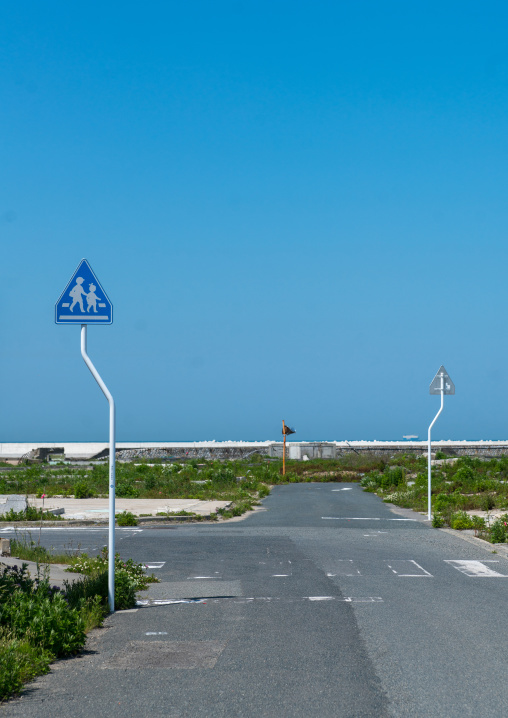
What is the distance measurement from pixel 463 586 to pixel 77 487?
19685 mm

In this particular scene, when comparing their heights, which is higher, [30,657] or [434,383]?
[434,383]

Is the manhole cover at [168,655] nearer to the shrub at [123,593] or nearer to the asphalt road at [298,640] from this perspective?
the asphalt road at [298,640]

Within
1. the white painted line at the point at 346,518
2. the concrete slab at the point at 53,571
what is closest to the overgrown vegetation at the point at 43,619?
the concrete slab at the point at 53,571

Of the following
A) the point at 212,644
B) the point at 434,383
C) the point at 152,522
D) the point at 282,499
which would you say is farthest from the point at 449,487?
the point at 212,644

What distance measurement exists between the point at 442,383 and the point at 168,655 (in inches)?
595

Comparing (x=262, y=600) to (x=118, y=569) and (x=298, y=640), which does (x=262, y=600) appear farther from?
(x=298, y=640)

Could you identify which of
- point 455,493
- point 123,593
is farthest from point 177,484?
point 123,593

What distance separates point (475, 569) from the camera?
12156mm

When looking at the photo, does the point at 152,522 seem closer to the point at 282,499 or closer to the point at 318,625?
the point at 282,499

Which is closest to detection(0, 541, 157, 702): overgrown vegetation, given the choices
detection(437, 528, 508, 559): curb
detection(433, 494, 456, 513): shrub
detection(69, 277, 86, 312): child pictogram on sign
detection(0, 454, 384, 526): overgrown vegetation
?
detection(69, 277, 86, 312): child pictogram on sign

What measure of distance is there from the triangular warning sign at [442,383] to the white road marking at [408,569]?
819 cm

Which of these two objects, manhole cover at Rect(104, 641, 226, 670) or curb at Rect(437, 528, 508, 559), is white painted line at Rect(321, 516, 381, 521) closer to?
curb at Rect(437, 528, 508, 559)

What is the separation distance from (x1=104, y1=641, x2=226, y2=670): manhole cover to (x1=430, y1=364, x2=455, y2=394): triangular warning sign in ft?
47.2

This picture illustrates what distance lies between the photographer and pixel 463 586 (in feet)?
34.6
